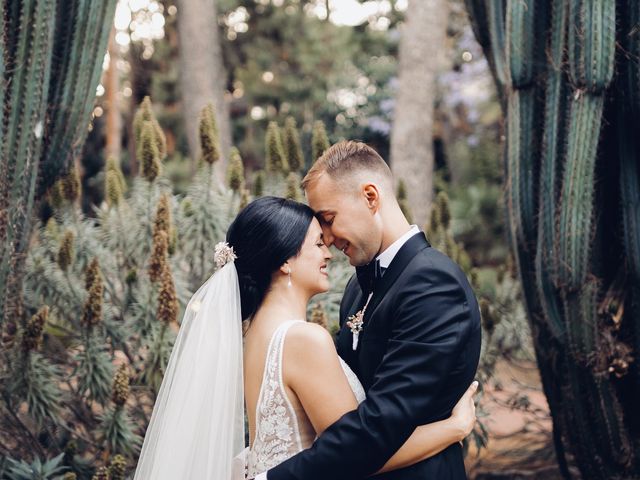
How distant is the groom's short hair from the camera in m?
2.79

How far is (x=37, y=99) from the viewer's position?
390cm

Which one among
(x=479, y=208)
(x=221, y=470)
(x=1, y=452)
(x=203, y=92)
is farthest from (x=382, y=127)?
(x=221, y=470)

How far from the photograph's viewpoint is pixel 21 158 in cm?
385

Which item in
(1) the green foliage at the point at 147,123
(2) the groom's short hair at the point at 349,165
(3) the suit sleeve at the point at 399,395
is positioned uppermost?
(1) the green foliage at the point at 147,123

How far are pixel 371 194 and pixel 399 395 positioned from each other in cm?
74

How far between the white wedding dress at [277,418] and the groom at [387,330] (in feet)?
0.35

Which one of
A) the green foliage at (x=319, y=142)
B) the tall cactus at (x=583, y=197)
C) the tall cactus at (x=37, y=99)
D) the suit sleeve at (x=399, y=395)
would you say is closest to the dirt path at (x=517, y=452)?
the tall cactus at (x=583, y=197)

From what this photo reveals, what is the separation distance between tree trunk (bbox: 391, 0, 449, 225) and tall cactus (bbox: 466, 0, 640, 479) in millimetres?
6114

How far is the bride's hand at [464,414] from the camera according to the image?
260 cm

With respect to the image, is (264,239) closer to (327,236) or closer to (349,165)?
(327,236)

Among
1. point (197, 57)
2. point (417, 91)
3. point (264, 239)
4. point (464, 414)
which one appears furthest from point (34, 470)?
point (197, 57)

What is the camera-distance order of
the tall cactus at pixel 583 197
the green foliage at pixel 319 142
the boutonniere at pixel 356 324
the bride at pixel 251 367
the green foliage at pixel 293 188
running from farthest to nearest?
1. the green foliage at pixel 319 142
2. the green foliage at pixel 293 188
3. the tall cactus at pixel 583 197
4. the boutonniere at pixel 356 324
5. the bride at pixel 251 367

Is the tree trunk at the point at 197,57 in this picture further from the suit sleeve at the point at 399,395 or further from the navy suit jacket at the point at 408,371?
the suit sleeve at the point at 399,395

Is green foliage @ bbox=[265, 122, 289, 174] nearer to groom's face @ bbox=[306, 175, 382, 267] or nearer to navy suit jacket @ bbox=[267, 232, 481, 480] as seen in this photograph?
groom's face @ bbox=[306, 175, 382, 267]
